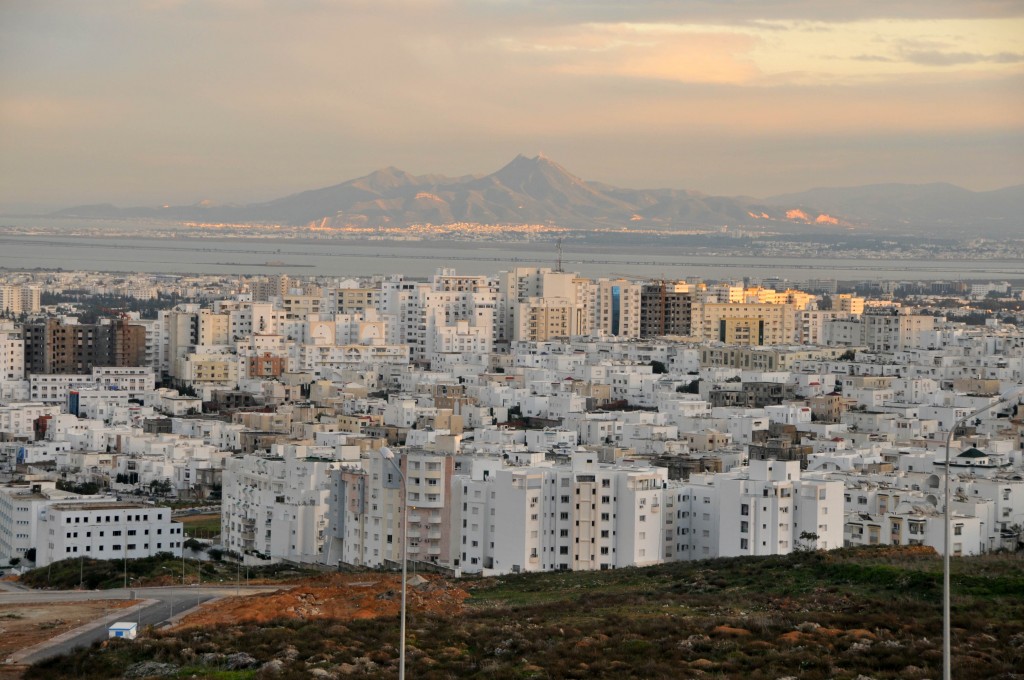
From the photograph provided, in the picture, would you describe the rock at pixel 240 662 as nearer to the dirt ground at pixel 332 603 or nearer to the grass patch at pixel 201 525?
the dirt ground at pixel 332 603

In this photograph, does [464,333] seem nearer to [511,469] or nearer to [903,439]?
[903,439]

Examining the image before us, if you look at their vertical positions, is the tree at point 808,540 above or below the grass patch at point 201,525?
above

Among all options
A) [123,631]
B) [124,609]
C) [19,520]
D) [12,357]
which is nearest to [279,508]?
[19,520]

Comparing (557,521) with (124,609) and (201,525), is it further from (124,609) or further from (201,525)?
(201,525)

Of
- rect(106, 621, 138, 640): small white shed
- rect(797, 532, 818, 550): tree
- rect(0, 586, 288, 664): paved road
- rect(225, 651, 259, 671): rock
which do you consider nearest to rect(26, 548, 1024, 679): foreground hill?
rect(225, 651, 259, 671): rock

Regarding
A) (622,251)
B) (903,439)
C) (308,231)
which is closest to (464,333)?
(903,439)

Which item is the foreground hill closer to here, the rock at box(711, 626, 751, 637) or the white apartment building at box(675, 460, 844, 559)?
the rock at box(711, 626, 751, 637)

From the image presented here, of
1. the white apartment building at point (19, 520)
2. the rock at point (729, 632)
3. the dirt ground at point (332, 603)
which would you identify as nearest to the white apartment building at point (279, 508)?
the white apartment building at point (19, 520)
